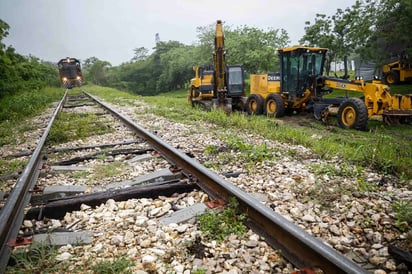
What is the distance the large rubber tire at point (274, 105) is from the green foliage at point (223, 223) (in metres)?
9.90

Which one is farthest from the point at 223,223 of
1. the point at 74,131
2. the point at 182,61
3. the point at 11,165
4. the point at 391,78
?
the point at 182,61

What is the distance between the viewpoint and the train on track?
1380 inches

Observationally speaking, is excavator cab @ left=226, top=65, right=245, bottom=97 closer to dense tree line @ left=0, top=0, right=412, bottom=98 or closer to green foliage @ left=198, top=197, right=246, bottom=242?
dense tree line @ left=0, top=0, right=412, bottom=98

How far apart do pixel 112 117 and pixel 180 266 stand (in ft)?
25.8

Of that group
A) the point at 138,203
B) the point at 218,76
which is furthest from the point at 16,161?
the point at 218,76

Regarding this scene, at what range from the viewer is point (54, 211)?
9.16ft

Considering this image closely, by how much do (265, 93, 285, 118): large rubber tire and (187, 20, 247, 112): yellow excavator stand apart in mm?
1702

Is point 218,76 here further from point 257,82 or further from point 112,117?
point 112,117

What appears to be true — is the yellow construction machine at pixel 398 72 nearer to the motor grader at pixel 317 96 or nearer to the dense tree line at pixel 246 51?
the dense tree line at pixel 246 51

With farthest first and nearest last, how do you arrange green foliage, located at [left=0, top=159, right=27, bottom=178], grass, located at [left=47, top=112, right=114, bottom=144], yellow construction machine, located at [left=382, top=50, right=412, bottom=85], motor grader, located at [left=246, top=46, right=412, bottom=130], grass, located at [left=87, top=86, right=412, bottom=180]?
1. yellow construction machine, located at [left=382, top=50, right=412, bottom=85]
2. motor grader, located at [left=246, top=46, right=412, bottom=130]
3. grass, located at [left=47, top=112, right=114, bottom=144]
4. green foliage, located at [left=0, top=159, right=27, bottom=178]
5. grass, located at [left=87, top=86, right=412, bottom=180]

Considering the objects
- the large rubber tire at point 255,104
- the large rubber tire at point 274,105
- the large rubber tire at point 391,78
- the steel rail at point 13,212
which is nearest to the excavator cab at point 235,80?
the large rubber tire at point 255,104

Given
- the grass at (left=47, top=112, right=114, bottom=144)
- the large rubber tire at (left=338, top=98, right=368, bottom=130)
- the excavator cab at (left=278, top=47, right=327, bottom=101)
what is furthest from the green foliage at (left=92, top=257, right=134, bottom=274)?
the excavator cab at (left=278, top=47, right=327, bottom=101)

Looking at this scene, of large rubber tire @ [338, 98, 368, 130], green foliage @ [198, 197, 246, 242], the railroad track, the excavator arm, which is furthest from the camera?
the excavator arm

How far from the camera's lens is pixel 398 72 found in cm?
2394
